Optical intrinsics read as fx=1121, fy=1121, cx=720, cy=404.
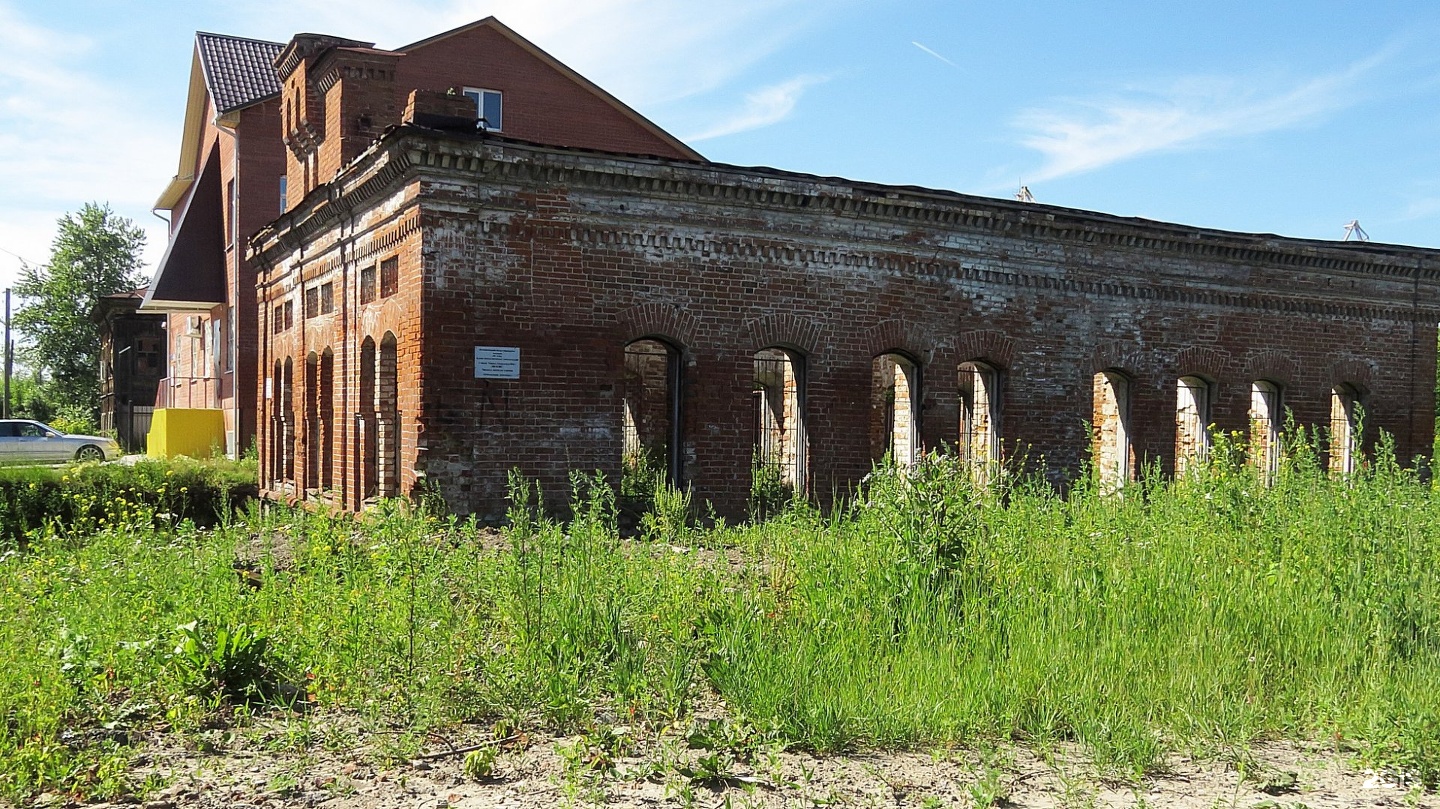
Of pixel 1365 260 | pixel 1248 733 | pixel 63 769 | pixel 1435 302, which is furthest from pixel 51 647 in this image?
pixel 1435 302

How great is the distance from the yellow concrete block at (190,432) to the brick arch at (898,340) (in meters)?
18.6

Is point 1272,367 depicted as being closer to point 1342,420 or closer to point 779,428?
point 1342,420

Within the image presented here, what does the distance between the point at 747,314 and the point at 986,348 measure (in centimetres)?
376

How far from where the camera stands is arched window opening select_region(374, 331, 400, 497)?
44.2 feet

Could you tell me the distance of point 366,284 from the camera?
14.3 metres

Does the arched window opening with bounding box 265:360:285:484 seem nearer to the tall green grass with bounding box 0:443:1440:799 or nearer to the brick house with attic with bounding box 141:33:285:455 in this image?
the brick house with attic with bounding box 141:33:285:455

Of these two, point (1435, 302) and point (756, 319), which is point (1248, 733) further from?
point (1435, 302)

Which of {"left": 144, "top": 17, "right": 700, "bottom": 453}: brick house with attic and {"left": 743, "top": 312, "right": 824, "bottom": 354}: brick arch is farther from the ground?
{"left": 144, "top": 17, "right": 700, "bottom": 453}: brick house with attic

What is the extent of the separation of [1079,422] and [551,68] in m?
15.9

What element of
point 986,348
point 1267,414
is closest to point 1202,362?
point 1267,414

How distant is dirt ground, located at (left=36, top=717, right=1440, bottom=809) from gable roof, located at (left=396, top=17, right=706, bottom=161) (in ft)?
66.4

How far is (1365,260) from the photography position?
18.5 m

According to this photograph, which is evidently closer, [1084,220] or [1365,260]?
[1084,220]

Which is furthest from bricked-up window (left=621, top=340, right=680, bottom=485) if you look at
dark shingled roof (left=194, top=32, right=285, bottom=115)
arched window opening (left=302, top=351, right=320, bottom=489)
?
dark shingled roof (left=194, top=32, right=285, bottom=115)
